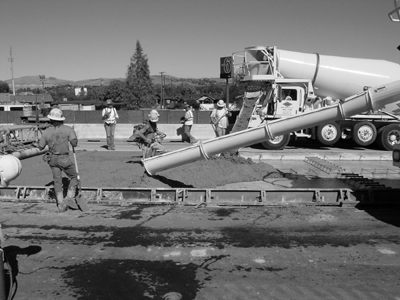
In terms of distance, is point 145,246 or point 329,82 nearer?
point 145,246

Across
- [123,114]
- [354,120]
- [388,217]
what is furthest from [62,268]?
[123,114]

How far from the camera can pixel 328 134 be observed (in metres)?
17.0

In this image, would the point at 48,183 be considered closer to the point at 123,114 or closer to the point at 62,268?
the point at 62,268

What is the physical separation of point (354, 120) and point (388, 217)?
35.1 feet

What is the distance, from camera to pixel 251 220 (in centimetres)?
732

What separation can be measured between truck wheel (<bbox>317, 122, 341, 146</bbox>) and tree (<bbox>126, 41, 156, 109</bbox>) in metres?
72.6

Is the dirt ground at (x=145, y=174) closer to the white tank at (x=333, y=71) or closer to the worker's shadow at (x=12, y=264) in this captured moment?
the worker's shadow at (x=12, y=264)

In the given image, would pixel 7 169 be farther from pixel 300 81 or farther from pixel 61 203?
pixel 300 81

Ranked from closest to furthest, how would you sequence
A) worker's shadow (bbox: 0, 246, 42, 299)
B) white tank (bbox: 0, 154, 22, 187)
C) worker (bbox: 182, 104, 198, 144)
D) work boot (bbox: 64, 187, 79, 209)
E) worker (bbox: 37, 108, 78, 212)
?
white tank (bbox: 0, 154, 22, 187), worker's shadow (bbox: 0, 246, 42, 299), worker (bbox: 37, 108, 78, 212), work boot (bbox: 64, 187, 79, 209), worker (bbox: 182, 104, 198, 144)

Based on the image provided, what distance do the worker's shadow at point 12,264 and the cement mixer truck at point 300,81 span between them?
1130 centimetres

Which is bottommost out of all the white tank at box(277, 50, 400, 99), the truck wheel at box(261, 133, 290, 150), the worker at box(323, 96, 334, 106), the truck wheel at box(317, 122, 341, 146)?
the truck wheel at box(261, 133, 290, 150)

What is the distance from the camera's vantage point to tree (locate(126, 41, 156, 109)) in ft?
299

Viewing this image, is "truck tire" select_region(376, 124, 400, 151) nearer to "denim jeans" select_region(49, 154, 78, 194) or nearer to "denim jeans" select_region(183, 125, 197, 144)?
"denim jeans" select_region(183, 125, 197, 144)

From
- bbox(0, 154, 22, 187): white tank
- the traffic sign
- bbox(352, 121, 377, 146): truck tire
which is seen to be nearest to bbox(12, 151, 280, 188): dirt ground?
bbox(0, 154, 22, 187): white tank
